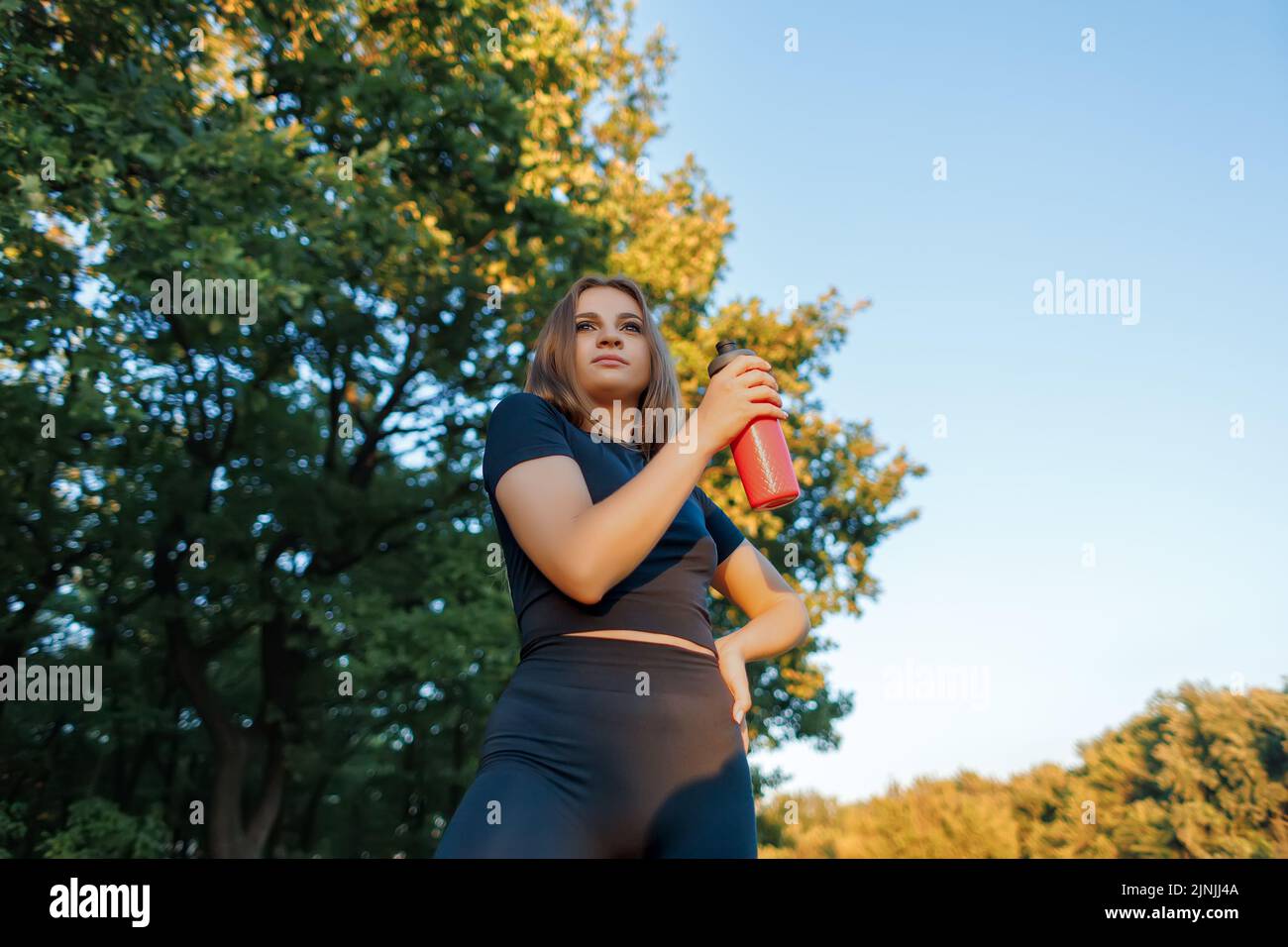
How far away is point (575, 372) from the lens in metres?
2.22

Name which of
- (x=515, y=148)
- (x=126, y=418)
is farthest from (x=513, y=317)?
(x=126, y=418)

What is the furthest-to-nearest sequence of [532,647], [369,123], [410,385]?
[410,385] < [369,123] < [532,647]

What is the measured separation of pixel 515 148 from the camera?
11234 mm

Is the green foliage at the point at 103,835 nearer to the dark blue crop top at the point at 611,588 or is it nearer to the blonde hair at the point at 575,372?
the blonde hair at the point at 575,372

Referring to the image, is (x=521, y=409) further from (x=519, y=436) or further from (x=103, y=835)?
(x=103, y=835)

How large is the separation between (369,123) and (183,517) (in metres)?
6.26

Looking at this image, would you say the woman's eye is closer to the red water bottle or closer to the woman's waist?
the red water bottle

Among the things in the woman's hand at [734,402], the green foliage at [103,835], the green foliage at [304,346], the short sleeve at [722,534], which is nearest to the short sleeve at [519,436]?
the woman's hand at [734,402]

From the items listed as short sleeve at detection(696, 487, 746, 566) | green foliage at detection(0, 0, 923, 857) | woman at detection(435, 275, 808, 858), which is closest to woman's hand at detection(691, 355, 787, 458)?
woman at detection(435, 275, 808, 858)

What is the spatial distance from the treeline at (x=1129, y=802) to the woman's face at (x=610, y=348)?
9320 mm

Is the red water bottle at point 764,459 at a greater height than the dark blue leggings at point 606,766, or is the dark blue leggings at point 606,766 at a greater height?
the red water bottle at point 764,459

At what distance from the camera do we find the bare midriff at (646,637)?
182cm

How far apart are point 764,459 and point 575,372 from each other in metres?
0.53
